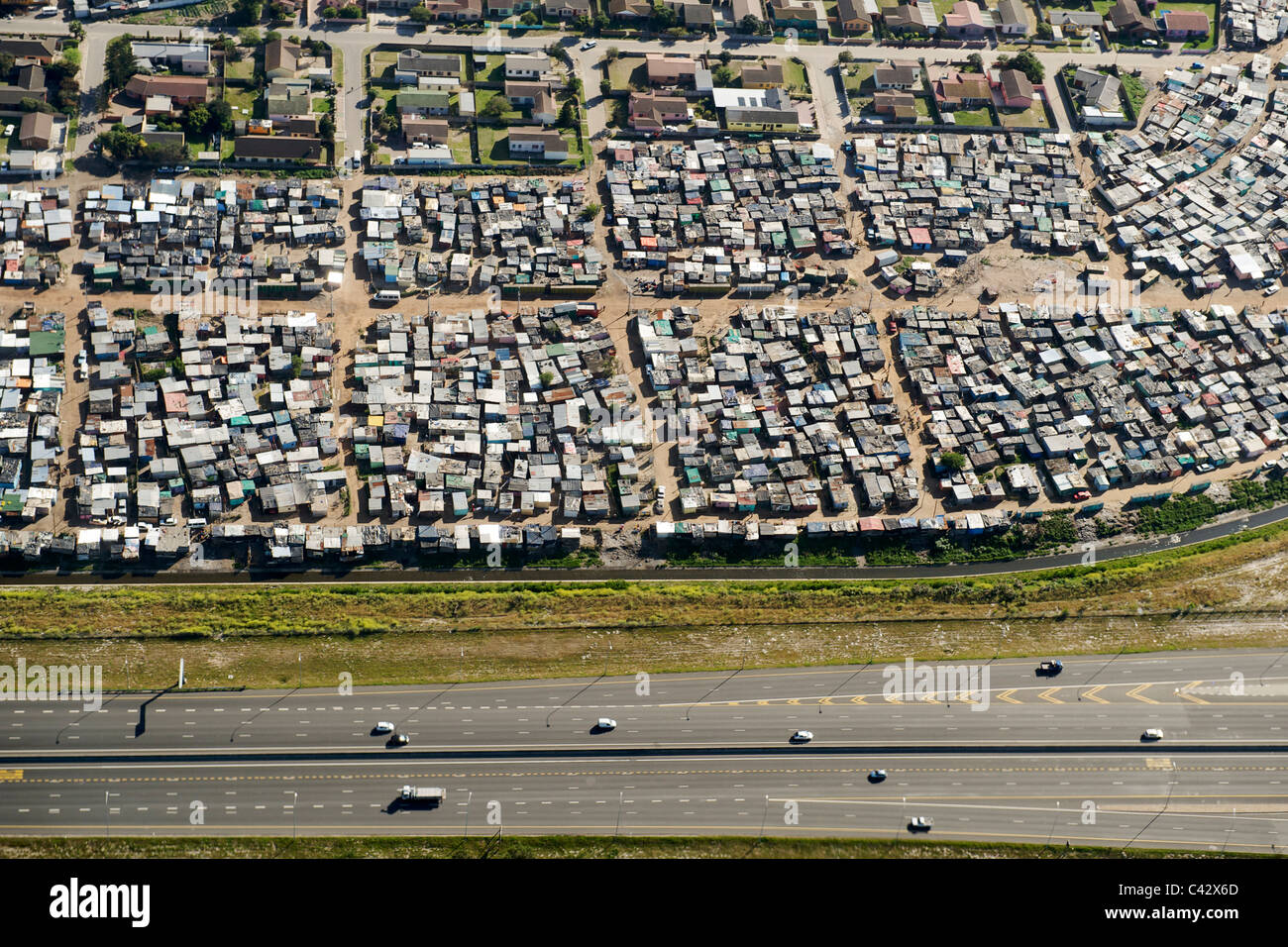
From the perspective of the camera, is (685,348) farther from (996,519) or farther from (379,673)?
(379,673)

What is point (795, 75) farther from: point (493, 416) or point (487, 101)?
point (493, 416)

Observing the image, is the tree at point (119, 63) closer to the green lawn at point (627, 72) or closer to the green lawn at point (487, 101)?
the green lawn at point (487, 101)

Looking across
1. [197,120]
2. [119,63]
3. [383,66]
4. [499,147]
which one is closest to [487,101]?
[499,147]

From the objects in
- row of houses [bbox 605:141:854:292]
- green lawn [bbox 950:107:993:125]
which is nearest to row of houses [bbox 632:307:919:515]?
row of houses [bbox 605:141:854:292]

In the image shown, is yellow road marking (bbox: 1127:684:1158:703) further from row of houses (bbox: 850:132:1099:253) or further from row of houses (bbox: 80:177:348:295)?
row of houses (bbox: 80:177:348:295)

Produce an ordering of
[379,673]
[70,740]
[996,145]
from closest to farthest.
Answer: [70,740] → [379,673] → [996,145]

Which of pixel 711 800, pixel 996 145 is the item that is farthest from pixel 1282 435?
pixel 711 800
